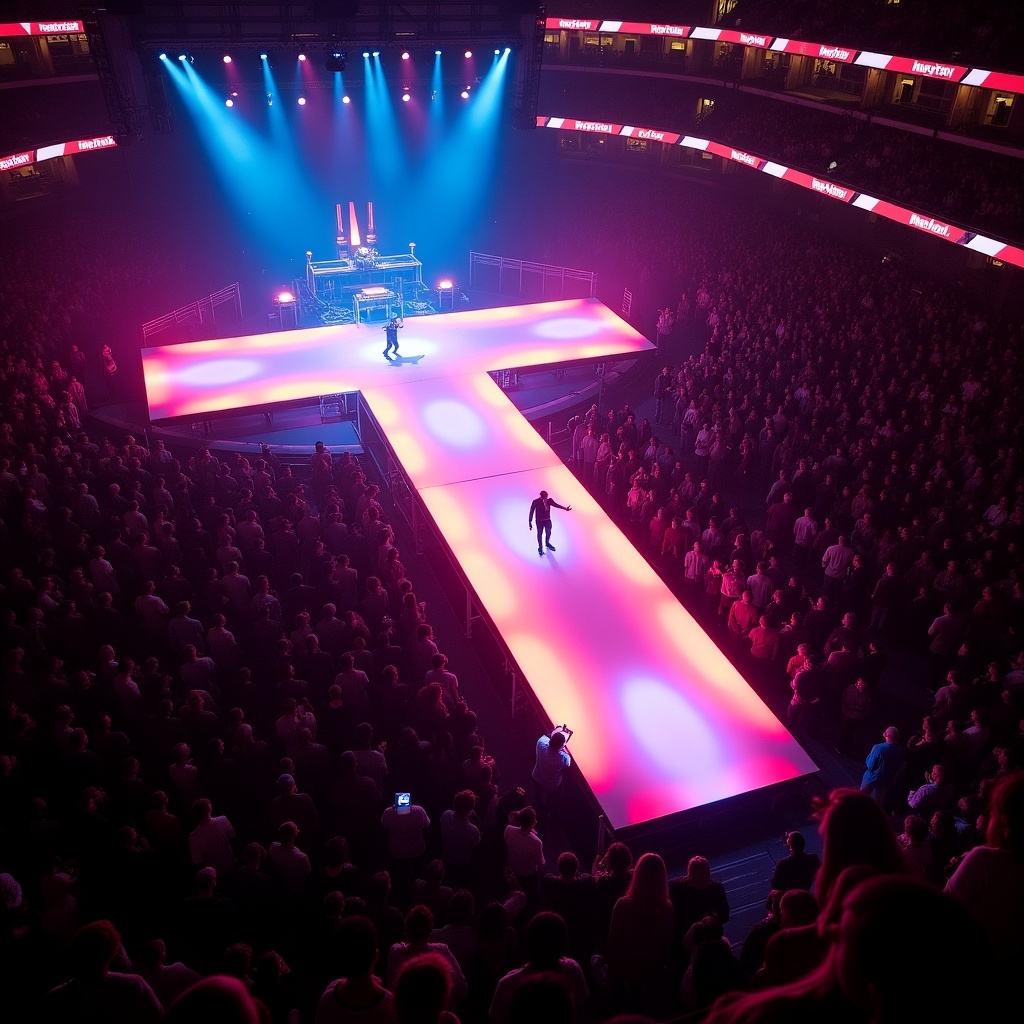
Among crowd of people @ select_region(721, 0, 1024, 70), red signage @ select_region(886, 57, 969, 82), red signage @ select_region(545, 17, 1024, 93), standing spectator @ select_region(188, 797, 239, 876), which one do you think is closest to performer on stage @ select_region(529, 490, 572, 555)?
standing spectator @ select_region(188, 797, 239, 876)

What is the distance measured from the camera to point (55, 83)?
23.2 metres

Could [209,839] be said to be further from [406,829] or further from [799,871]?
[799,871]

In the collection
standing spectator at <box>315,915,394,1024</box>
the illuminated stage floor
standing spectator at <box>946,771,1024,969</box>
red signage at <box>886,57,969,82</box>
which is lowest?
the illuminated stage floor

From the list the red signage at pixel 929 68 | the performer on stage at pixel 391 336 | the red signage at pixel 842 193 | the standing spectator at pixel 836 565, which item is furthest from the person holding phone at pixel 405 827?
the red signage at pixel 929 68

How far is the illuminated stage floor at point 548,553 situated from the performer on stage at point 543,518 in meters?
0.17

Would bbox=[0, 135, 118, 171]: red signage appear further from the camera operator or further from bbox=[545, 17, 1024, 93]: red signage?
the camera operator

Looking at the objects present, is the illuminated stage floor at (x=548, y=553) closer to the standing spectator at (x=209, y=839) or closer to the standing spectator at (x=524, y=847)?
the standing spectator at (x=524, y=847)

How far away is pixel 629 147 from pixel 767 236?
10.3m

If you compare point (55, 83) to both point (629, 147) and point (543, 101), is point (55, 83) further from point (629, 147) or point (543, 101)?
point (629, 147)

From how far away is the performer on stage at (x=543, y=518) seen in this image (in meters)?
11.1

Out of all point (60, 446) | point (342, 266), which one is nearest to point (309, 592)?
point (60, 446)

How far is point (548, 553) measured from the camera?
11594mm

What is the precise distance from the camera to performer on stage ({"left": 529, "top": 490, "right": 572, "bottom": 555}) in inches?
438

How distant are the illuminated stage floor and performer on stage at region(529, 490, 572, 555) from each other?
17 cm
